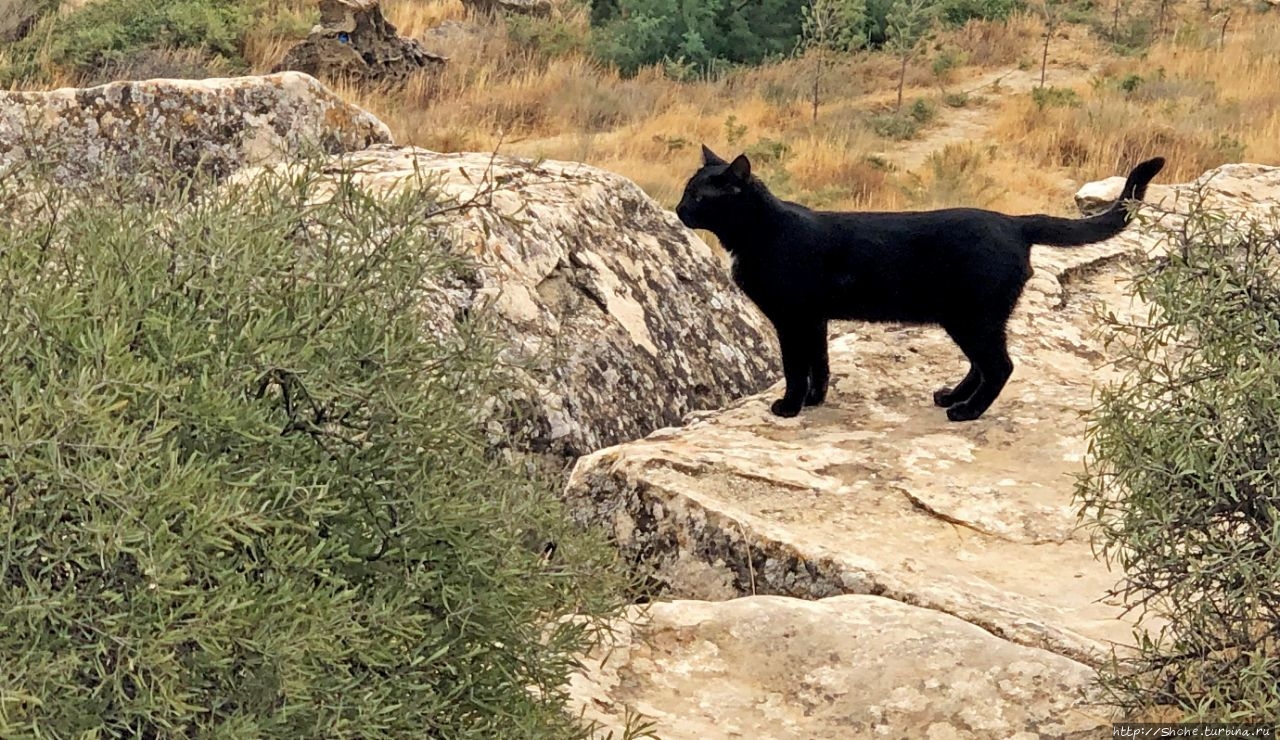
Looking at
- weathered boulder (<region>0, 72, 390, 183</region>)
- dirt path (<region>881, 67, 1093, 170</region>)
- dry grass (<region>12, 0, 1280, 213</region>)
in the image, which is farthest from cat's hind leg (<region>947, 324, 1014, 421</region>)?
dirt path (<region>881, 67, 1093, 170</region>)

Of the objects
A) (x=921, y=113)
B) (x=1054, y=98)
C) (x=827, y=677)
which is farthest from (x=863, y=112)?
(x=827, y=677)

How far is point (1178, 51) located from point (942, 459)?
1429 centimetres

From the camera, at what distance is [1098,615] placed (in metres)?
4.07

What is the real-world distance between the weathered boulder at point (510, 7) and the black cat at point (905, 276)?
15.0 meters

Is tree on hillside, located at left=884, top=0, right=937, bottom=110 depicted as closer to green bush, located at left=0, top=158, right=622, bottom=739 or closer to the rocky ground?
the rocky ground

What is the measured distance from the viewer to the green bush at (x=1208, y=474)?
2924mm

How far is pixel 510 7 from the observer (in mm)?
20453

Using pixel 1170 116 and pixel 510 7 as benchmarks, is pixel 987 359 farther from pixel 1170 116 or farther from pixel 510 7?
pixel 510 7

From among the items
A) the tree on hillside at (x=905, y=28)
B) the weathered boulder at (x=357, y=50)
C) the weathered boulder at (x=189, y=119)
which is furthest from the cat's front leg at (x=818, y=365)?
the weathered boulder at (x=357, y=50)

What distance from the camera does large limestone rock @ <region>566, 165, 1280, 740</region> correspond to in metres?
3.51

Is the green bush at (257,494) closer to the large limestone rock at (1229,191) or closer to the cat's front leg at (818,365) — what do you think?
the cat's front leg at (818,365)

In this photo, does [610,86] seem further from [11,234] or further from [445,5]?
[11,234]

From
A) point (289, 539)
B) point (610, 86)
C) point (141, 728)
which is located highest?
point (289, 539)

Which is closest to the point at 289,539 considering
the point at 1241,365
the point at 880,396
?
the point at 1241,365
